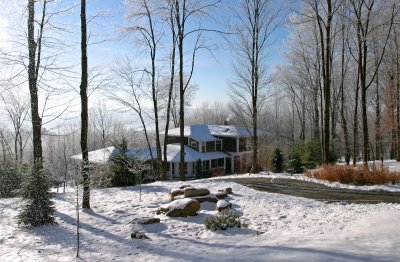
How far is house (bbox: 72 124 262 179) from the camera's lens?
103ft

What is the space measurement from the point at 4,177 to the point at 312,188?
471 inches

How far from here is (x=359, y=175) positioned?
491 inches

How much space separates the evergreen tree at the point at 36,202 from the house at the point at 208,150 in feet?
71.1

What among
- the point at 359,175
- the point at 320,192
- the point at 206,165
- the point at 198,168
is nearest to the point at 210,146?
the point at 206,165

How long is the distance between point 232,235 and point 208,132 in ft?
95.6

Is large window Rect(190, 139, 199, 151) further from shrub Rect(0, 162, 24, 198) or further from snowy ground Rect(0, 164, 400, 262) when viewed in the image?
snowy ground Rect(0, 164, 400, 262)

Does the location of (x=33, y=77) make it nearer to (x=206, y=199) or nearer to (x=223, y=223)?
(x=206, y=199)

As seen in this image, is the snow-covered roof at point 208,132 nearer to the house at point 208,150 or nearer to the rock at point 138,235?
the house at point 208,150

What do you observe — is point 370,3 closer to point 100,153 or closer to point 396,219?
point 396,219

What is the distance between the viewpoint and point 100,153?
1303 inches

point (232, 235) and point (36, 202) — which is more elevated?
point (36, 202)

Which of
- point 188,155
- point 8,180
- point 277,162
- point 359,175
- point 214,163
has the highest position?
point 188,155

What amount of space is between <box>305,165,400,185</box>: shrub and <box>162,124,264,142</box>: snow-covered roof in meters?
20.6

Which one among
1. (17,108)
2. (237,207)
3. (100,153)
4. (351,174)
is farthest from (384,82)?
(17,108)
